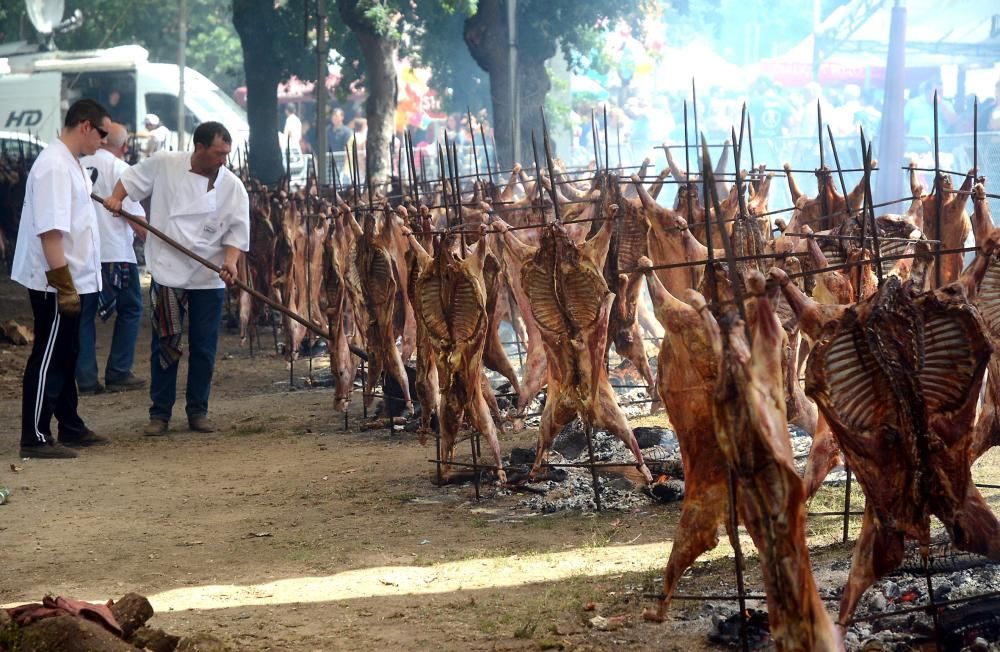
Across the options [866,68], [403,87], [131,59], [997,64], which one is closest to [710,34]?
[866,68]

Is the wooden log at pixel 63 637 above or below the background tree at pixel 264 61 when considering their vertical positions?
below

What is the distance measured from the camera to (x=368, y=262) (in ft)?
29.6

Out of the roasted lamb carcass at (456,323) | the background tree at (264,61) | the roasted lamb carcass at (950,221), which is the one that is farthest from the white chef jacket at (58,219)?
the background tree at (264,61)

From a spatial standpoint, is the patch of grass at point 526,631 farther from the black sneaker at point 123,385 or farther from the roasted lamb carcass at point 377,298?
the black sneaker at point 123,385

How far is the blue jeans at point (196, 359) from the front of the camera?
969 centimetres

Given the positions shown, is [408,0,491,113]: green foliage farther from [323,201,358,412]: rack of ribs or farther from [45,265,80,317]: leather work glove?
[45,265,80,317]: leather work glove

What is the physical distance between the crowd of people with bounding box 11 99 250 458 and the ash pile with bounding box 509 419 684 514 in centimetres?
298

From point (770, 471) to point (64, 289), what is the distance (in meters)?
6.17

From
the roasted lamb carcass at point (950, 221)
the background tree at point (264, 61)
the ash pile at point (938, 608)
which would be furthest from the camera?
the background tree at point (264, 61)


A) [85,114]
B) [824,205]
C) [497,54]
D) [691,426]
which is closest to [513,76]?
[497,54]

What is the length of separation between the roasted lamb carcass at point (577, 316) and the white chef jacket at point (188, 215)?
3.42 meters

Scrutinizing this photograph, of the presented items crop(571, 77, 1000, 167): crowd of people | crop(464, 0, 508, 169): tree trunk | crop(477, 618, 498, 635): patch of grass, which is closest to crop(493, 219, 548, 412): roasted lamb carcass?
crop(477, 618, 498, 635): patch of grass

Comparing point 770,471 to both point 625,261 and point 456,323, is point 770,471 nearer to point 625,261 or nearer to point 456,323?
point 456,323

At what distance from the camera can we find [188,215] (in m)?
9.55
